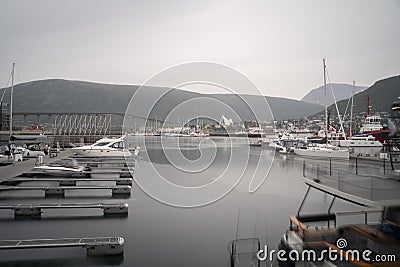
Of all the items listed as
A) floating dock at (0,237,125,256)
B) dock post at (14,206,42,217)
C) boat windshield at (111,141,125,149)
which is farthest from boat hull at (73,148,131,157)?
floating dock at (0,237,125,256)

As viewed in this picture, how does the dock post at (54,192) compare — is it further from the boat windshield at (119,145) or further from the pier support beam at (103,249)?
the boat windshield at (119,145)

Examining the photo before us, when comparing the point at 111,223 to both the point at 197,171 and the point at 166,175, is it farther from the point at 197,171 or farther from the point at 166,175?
the point at 197,171

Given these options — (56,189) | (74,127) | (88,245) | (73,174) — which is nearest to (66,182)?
(56,189)

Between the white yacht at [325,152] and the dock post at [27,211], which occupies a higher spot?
the white yacht at [325,152]

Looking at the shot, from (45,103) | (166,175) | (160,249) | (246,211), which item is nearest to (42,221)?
(160,249)

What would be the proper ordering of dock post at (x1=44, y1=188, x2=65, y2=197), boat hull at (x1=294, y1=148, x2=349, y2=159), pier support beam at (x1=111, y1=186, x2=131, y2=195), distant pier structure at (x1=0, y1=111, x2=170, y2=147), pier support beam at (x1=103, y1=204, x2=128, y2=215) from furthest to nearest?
distant pier structure at (x1=0, y1=111, x2=170, y2=147)
boat hull at (x1=294, y1=148, x2=349, y2=159)
pier support beam at (x1=111, y1=186, x2=131, y2=195)
dock post at (x1=44, y1=188, x2=65, y2=197)
pier support beam at (x1=103, y1=204, x2=128, y2=215)

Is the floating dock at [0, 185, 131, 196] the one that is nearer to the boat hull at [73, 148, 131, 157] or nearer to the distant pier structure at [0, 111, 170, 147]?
the boat hull at [73, 148, 131, 157]

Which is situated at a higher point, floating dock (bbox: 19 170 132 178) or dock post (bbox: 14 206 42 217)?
floating dock (bbox: 19 170 132 178)

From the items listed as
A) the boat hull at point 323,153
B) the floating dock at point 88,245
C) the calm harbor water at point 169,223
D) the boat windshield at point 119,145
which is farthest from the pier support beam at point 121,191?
the boat hull at point 323,153

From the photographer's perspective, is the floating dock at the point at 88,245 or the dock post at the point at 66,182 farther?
the dock post at the point at 66,182

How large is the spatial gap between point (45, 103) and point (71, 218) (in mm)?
74380

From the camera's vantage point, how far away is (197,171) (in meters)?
15.4

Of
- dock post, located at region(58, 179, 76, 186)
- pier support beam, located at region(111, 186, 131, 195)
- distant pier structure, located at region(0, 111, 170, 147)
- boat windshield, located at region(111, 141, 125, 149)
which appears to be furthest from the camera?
distant pier structure, located at region(0, 111, 170, 147)

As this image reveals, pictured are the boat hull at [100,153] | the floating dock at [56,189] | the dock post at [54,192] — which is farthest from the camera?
the boat hull at [100,153]
